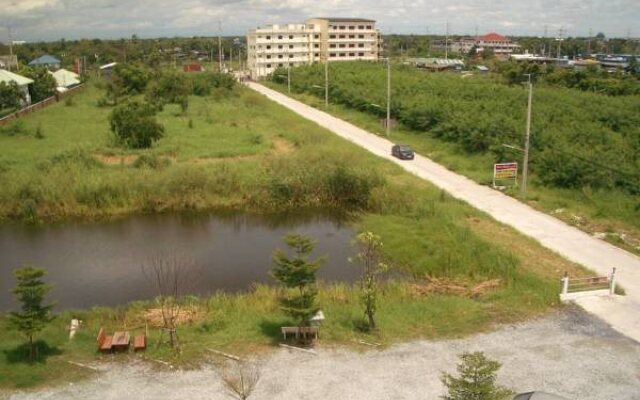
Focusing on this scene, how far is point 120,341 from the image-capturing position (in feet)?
48.8

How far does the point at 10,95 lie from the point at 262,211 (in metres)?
33.7

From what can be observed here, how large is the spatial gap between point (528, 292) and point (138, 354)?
11.1 metres

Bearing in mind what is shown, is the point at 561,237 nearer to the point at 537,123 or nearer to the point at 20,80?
the point at 537,123

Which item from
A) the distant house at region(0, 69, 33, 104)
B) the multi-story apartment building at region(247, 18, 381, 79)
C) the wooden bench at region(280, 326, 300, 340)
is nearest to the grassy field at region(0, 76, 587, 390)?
the wooden bench at region(280, 326, 300, 340)

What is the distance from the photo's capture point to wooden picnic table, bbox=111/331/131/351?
48.4 feet

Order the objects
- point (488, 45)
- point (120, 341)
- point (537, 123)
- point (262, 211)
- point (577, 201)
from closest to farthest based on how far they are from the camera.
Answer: point (120, 341), point (577, 201), point (262, 211), point (537, 123), point (488, 45)

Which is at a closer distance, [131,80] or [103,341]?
[103,341]

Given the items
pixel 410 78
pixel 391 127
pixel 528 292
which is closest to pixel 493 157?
→ pixel 391 127

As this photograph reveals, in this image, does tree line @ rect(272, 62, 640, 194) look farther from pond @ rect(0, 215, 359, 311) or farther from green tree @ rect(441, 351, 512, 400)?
green tree @ rect(441, 351, 512, 400)

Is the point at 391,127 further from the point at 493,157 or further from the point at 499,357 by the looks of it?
the point at 499,357

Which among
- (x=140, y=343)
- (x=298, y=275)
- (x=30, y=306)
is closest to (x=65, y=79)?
(x=30, y=306)

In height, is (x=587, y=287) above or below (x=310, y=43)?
below

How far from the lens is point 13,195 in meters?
27.4

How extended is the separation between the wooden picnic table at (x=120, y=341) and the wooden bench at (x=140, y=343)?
0.19 m
